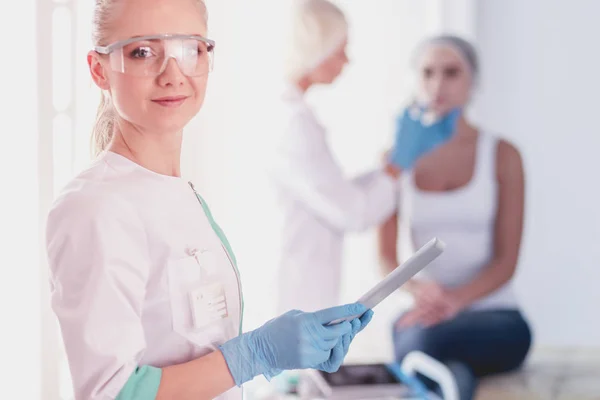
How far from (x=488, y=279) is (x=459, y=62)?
2.31 ft

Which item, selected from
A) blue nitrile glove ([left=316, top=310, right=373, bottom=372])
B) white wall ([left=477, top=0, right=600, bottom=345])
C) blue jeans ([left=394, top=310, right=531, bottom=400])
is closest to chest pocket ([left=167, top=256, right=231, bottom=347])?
blue nitrile glove ([left=316, top=310, right=373, bottom=372])

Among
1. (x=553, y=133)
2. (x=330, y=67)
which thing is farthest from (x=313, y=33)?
(x=553, y=133)

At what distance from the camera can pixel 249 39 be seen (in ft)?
8.93

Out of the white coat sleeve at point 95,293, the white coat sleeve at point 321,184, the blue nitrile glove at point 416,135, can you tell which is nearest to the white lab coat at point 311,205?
the white coat sleeve at point 321,184

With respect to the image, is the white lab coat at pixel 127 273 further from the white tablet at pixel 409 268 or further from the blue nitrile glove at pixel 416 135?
the blue nitrile glove at pixel 416 135

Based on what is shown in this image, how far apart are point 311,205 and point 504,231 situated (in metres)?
0.61

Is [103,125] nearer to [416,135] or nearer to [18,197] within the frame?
[18,197]

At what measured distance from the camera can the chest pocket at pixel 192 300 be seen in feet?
2.72

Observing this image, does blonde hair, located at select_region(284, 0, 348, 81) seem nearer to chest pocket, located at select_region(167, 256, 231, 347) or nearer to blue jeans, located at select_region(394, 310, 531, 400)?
blue jeans, located at select_region(394, 310, 531, 400)

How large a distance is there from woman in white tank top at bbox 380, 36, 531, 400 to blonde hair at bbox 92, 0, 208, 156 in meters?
1.41

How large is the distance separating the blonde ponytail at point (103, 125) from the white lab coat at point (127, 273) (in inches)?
2.3

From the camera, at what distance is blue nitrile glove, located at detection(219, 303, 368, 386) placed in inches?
32.8

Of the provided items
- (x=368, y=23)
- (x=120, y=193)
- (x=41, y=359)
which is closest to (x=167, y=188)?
(x=120, y=193)

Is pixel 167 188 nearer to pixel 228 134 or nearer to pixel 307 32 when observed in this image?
pixel 307 32
